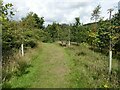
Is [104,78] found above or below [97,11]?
below

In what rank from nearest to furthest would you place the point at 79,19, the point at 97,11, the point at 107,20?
the point at 107,20, the point at 97,11, the point at 79,19

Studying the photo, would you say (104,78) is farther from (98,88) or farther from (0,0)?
(0,0)

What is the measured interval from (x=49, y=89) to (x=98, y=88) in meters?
2.67

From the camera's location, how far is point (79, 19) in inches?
2195

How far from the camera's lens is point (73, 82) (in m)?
13.8

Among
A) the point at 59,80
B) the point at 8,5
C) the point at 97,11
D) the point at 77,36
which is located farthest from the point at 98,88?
the point at 77,36

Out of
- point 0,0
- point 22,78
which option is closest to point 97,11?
point 22,78

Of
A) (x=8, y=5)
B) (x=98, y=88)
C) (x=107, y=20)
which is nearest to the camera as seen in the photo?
(x=8, y=5)

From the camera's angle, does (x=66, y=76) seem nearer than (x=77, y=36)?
Yes

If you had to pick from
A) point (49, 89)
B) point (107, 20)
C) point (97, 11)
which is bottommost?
point (49, 89)

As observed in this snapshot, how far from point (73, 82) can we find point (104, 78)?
6.35ft

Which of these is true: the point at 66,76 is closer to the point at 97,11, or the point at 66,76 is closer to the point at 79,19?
the point at 97,11

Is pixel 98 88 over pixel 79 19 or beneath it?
beneath

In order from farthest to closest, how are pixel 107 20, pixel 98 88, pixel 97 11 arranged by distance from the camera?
pixel 97 11, pixel 107 20, pixel 98 88
